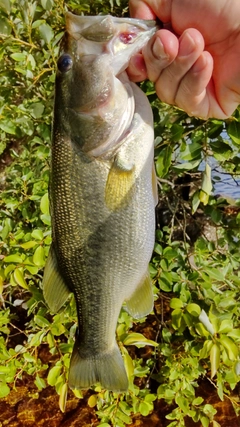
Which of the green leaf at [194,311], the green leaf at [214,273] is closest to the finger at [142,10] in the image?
the green leaf at [194,311]

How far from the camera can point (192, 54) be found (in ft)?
4.32

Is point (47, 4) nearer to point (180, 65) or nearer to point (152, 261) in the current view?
point (180, 65)

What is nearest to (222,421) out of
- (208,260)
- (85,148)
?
(208,260)

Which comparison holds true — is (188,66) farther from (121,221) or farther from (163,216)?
(163,216)

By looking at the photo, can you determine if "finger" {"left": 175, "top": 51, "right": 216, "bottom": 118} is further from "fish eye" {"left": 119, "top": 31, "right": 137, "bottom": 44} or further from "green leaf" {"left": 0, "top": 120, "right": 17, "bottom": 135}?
"green leaf" {"left": 0, "top": 120, "right": 17, "bottom": 135}

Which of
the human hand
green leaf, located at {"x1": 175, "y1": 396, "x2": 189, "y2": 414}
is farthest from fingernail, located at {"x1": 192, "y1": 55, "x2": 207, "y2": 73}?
green leaf, located at {"x1": 175, "y1": 396, "x2": 189, "y2": 414}

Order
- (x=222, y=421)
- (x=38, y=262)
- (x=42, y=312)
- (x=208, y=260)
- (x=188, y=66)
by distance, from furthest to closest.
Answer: (x=222, y=421) < (x=208, y=260) < (x=42, y=312) < (x=38, y=262) < (x=188, y=66)

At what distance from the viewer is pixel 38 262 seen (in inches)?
75.6

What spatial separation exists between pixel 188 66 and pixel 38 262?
100 cm

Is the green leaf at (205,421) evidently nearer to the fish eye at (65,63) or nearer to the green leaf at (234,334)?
the green leaf at (234,334)

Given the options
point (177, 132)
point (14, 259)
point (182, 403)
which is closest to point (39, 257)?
point (14, 259)

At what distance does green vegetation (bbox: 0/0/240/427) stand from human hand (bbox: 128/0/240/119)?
1.14ft

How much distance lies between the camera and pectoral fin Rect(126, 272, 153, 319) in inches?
61.4

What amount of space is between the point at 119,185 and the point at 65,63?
41cm
